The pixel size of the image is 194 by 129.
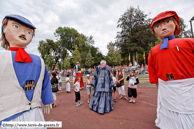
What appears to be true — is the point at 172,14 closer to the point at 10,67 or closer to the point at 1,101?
the point at 10,67

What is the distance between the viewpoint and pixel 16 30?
165 centimetres

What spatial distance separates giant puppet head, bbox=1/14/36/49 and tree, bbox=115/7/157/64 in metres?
23.1

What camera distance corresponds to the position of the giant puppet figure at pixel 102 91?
4.20 meters

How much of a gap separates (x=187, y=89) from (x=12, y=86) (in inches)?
106

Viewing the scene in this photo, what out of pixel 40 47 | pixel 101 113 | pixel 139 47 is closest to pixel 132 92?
pixel 101 113

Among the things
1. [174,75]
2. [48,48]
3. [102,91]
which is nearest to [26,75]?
[174,75]

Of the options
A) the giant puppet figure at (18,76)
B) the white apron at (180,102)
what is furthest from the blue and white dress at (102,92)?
the giant puppet figure at (18,76)

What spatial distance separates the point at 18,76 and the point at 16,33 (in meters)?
0.69

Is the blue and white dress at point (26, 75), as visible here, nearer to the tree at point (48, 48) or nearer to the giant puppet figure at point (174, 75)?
the giant puppet figure at point (174, 75)

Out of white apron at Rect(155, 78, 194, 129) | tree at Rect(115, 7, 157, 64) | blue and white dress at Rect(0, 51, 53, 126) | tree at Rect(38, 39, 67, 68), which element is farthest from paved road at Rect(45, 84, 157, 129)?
tree at Rect(38, 39, 67, 68)

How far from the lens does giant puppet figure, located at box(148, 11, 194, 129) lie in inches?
73.8

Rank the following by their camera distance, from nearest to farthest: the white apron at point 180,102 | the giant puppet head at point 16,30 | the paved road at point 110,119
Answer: the giant puppet head at point 16,30, the white apron at point 180,102, the paved road at point 110,119

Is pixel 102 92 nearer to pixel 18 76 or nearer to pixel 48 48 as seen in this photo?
pixel 18 76

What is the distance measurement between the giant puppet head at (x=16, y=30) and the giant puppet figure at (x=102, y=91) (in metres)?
3.11
